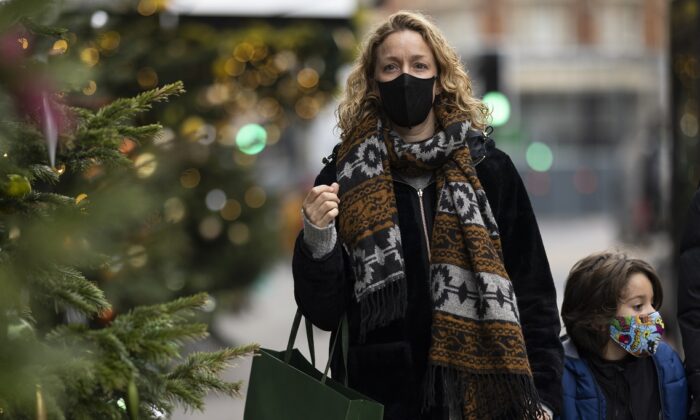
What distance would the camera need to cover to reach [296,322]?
2846 millimetres

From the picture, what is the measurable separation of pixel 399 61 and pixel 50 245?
1.25 m

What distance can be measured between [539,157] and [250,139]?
28.9 m

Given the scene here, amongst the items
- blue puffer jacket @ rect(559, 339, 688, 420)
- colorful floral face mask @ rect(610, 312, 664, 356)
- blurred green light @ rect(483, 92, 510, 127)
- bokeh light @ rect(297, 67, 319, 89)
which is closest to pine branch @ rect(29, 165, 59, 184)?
blue puffer jacket @ rect(559, 339, 688, 420)

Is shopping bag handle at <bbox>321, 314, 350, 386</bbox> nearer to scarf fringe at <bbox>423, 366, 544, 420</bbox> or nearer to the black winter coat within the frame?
the black winter coat

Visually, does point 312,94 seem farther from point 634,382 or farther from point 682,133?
point 634,382

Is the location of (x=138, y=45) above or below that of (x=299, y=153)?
below

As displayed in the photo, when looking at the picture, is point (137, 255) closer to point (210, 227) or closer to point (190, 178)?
point (190, 178)

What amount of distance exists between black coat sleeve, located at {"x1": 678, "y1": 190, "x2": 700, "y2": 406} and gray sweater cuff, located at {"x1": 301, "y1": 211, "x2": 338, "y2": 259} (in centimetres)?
100

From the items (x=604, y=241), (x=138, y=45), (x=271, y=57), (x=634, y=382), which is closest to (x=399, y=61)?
(x=634, y=382)

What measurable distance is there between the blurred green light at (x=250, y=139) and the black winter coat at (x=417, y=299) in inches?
197

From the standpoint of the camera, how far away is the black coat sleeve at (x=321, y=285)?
2709mm

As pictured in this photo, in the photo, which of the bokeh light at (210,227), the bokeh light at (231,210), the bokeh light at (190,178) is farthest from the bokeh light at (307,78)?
the bokeh light at (210,227)

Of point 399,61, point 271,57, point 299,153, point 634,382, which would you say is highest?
point 299,153

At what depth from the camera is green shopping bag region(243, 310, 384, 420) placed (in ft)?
8.00
